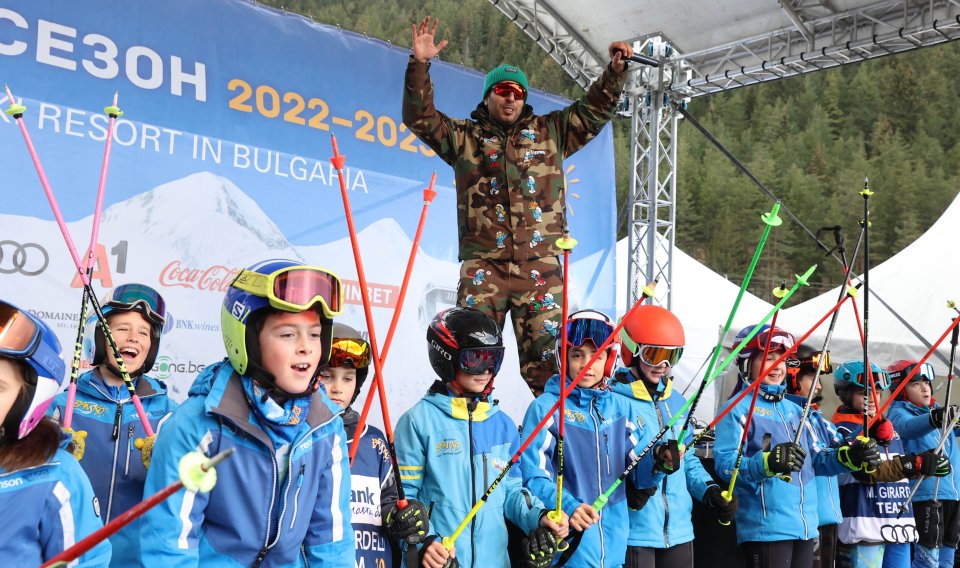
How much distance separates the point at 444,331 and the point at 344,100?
12.1 ft

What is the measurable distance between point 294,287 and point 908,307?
8.73 metres

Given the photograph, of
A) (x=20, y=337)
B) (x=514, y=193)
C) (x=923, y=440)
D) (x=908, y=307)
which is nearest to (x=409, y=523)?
(x=20, y=337)

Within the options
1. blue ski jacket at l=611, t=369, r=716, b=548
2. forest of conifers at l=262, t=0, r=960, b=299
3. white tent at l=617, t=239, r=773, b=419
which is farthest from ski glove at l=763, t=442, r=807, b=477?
forest of conifers at l=262, t=0, r=960, b=299

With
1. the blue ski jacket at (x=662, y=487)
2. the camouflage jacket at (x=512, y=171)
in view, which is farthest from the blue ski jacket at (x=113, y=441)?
the blue ski jacket at (x=662, y=487)

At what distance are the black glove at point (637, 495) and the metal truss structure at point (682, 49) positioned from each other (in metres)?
3.58

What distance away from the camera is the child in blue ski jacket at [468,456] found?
2910mm

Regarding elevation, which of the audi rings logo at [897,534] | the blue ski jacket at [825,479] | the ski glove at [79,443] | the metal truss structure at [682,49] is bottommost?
the audi rings logo at [897,534]

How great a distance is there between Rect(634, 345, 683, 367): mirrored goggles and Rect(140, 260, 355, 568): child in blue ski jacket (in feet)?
7.12

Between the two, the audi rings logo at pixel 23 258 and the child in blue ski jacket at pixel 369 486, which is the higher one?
the audi rings logo at pixel 23 258

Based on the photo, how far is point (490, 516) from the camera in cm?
297

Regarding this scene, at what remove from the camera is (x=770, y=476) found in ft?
12.8

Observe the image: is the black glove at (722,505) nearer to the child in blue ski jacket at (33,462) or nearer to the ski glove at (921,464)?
the ski glove at (921,464)

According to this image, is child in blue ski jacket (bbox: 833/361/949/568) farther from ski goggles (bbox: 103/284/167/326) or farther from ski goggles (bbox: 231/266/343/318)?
ski goggles (bbox: 103/284/167/326)

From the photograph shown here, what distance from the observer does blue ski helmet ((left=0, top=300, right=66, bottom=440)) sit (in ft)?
5.73
